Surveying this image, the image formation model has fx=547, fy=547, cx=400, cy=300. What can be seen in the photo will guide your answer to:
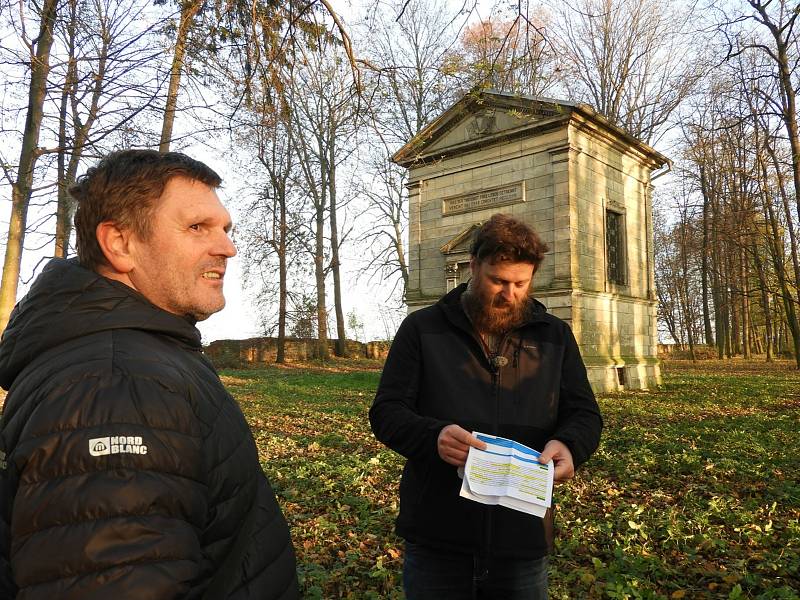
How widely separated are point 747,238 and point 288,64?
26379 mm

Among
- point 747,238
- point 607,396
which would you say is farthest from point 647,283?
point 747,238

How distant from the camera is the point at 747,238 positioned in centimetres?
2530

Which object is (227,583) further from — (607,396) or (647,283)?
(647,283)

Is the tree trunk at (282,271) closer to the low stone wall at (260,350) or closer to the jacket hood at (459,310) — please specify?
the low stone wall at (260,350)

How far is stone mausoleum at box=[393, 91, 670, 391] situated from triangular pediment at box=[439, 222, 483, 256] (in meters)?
0.03

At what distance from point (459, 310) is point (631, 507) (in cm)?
382

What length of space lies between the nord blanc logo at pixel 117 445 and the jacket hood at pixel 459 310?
1.70 m

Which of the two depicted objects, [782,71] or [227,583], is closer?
[227,583]

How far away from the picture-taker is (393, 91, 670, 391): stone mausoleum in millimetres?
14688

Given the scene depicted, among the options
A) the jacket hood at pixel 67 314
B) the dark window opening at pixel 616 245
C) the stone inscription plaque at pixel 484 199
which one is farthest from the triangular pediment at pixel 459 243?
the jacket hood at pixel 67 314

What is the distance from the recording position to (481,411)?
8.23ft

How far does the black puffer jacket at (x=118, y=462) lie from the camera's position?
3.51 feet

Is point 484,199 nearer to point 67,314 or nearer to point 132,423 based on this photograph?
point 67,314

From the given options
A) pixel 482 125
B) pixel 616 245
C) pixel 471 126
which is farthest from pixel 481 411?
pixel 616 245
